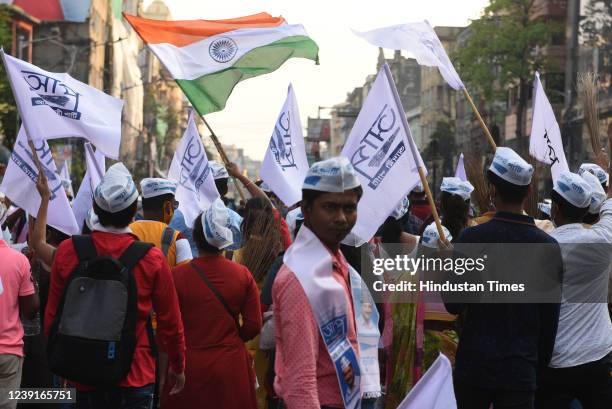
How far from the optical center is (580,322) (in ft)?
20.2

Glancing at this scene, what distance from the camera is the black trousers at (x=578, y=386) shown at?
20.0ft

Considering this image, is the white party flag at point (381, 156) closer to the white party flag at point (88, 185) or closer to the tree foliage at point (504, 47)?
the white party flag at point (88, 185)

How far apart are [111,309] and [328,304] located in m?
1.53

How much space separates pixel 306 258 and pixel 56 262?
181 centimetres

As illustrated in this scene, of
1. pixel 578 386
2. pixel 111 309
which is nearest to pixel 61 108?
pixel 111 309

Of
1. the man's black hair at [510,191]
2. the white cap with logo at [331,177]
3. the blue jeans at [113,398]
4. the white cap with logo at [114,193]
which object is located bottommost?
the blue jeans at [113,398]

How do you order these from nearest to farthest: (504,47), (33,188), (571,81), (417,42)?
(33,188) < (417,42) < (504,47) < (571,81)

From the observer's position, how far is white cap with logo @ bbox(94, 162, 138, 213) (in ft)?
18.9

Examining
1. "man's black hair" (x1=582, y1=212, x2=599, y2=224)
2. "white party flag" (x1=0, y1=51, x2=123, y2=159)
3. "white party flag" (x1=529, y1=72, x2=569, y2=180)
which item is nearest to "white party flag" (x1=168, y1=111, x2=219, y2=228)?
"white party flag" (x1=0, y1=51, x2=123, y2=159)

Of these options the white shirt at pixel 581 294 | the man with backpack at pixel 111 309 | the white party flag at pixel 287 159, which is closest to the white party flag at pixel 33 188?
the white party flag at pixel 287 159

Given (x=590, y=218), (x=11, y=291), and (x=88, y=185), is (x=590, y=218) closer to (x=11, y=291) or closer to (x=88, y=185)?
(x=11, y=291)

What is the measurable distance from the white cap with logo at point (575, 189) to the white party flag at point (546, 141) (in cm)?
234

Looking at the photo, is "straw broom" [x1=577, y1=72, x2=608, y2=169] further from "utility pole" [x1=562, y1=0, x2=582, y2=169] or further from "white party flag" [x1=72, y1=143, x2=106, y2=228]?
"utility pole" [x1=562, y1=0, x2=582, y2=169]

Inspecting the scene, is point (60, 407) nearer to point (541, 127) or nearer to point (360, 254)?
point (360, 254)
